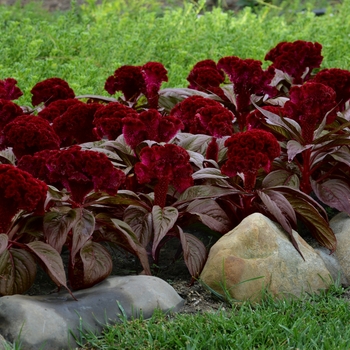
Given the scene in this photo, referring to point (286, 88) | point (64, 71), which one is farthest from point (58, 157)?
point (64, 71)

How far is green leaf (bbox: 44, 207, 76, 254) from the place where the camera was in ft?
10.3

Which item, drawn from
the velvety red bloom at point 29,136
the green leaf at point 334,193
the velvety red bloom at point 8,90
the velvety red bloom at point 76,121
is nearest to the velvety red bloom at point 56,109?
the velvety red bloom at point 76,121

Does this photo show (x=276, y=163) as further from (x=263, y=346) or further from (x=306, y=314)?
(x=263, y=346)

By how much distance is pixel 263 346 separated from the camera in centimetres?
277

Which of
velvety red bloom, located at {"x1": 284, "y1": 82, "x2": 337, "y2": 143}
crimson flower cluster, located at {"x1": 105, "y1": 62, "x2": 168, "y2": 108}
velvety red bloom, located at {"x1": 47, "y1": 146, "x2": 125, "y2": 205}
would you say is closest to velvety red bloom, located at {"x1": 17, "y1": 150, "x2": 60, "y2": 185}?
velvety red bloom, located at {"x1": 47, "y1": 146, "x2": 125, "y2": 205}

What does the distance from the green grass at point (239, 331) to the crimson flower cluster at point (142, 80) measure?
6.49 ft

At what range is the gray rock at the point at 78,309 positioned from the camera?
287cm

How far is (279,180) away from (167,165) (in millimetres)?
793

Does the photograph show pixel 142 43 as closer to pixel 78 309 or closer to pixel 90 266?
pixel 90 266

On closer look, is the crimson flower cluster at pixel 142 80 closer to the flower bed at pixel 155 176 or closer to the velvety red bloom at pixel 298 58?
the flower bed at pixel 155 176

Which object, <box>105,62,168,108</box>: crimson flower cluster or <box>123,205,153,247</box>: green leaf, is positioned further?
<box>105,62,168,108</box>: crimson flower cluster

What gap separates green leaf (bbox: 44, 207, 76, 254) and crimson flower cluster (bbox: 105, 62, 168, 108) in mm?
1691

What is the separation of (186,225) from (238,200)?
34 centimetres

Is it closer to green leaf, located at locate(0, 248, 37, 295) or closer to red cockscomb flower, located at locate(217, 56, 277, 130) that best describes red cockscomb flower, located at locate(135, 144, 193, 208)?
green leaf, located at locate(0, 248, 37, 295)
